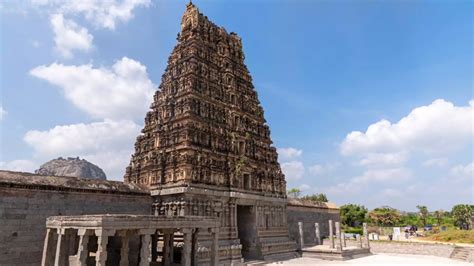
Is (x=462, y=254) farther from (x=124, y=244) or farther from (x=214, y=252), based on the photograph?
(x=124, y=244)

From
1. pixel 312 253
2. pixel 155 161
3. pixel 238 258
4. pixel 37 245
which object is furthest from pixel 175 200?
pixel 312 253

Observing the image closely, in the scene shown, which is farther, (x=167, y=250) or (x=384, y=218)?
(x=384, y=218)

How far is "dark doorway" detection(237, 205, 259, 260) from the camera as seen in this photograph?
2723 centimetres

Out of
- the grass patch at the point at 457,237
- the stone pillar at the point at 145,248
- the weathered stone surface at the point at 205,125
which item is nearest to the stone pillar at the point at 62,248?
the stone pillar at the point at 145,248

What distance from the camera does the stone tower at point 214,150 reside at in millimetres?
23922

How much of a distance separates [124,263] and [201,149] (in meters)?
10.5

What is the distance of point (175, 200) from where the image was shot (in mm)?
23016

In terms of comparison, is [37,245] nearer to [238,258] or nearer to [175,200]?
[175,200]

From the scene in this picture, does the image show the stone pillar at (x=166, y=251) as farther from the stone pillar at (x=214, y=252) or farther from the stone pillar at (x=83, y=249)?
the stone pillar at (x=83, y=249)

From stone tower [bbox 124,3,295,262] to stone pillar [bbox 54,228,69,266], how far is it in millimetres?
7816

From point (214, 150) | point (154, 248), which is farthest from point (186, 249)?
point (214, 150)

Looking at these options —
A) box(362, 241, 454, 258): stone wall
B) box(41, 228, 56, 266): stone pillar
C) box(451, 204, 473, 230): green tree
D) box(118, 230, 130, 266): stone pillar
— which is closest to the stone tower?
box(118, 230, 130, 266): stone pillar

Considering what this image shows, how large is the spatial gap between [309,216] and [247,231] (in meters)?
14.5

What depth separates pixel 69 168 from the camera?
102188 millimetres
